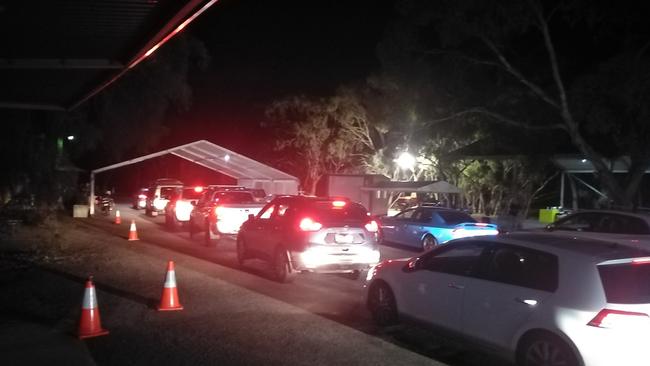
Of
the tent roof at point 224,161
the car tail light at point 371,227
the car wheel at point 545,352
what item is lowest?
the car wheel at point 545,352

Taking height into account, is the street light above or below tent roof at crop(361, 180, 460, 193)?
above

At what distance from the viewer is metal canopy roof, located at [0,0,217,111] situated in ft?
30.9

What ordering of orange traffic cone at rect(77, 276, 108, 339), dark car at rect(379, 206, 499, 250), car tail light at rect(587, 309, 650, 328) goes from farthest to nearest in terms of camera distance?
dark car at rect(379, 206, 499, 250) < orange traffic cone at rect(77, 276, 108, 339) < car tail light at rect(587, 309, 650, 328)

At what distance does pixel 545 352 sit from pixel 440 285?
69.6 inches

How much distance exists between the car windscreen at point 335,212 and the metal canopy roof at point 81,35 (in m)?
4.21

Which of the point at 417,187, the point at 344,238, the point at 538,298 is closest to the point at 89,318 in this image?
the point at 538,298

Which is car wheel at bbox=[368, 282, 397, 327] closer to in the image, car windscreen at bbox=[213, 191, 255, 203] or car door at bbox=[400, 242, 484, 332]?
car door at bbox=[400, 242, 484, 332]

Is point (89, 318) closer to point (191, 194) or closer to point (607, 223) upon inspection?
point (607, 223)

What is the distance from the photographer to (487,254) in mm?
7910

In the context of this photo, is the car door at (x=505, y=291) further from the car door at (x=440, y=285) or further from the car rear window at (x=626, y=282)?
the car rear window at (x=626, y=282)

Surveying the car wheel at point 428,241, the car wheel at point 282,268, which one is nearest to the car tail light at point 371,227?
the car wheel at point 282,268

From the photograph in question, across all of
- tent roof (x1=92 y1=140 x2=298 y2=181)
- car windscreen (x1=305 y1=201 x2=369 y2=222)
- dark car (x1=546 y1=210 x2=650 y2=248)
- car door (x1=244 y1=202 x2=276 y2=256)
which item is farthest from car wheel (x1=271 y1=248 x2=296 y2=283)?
tent roof (x1=92 y1=140 x2=298 y2=181)

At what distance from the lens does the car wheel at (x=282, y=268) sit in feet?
43.0

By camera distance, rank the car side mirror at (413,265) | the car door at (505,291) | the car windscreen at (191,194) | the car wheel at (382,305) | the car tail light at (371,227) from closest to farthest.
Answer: the car door at (505,291) → the car side mirror at (413,265) → the car wheel at (382,305) → the car tail light at (371,227) → the car windscreen at (191,194)
